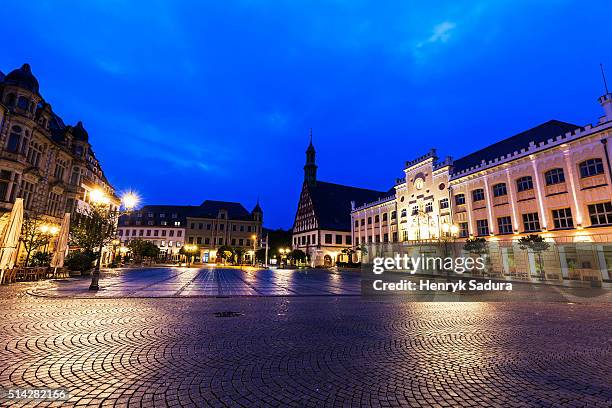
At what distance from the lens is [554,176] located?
28.7m

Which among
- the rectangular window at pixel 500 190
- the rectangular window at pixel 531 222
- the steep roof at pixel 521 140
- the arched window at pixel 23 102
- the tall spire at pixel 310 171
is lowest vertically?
the rectangular window at pixel 531 222

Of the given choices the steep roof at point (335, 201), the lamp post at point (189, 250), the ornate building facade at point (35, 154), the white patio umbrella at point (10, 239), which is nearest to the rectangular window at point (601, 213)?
the white patio umbrella at point (10, 239)

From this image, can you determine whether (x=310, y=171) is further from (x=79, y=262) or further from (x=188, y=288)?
(x=188, y=288)

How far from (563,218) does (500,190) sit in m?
7.16

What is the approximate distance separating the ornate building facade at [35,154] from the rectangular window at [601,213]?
48337mm

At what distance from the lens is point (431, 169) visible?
4397 centimetres

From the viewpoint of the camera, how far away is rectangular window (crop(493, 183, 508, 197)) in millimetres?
33406

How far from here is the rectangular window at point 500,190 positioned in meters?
33.4

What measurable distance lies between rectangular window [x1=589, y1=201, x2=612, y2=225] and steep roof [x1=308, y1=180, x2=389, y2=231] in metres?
42.0

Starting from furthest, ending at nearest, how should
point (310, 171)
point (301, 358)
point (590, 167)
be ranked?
point (310, 171)
point (590, 167)
point (301, 358)

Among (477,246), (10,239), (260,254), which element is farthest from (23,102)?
(260,254)

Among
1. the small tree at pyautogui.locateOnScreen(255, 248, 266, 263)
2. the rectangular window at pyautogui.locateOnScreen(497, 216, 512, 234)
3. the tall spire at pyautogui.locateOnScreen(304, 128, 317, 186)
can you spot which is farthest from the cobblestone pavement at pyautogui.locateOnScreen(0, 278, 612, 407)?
the tall spire at pyautogui.locateOnScreen(304, 128, 317, 186)

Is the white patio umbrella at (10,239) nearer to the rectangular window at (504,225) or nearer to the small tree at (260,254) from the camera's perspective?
the rectangular window at (504,225)

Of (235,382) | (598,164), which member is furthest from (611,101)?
(235,382)
